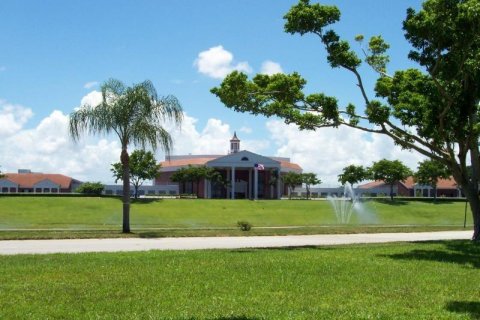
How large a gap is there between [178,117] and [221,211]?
1103 inches

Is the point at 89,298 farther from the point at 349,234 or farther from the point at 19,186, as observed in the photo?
the point at 19,186

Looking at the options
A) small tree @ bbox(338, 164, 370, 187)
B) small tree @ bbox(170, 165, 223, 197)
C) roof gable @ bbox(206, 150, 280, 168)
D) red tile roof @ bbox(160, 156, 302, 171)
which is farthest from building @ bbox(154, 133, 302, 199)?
small tree @ bbox(338, 164, 370, 187)

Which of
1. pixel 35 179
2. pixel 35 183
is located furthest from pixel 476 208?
pixel 35 179

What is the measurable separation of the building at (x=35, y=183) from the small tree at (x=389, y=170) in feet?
192

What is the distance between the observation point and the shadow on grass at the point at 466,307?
7895 millimetres

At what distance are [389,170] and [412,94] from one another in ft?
175

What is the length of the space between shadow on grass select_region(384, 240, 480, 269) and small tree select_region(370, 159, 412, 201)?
2179 inches

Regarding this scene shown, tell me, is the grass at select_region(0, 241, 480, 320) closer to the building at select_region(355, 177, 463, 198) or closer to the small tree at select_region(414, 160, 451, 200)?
the small tree at select_region(414, 160, 451, 200)

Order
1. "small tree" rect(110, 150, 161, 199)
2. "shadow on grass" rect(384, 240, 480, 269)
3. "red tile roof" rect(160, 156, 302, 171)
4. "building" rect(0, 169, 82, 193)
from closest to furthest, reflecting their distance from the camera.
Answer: "shadow on grass" rect(384, 240, 480, 269) < "small tree" rect(110, 150, 161, 199) < "building" rect(0, 169, 82, 193) < "red tile roof" rect(160, 156, 302, 171)

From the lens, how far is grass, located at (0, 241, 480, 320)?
25.3 feet

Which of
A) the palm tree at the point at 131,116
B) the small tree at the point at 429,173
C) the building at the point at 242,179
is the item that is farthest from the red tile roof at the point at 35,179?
the palm tree at the point at 131,116

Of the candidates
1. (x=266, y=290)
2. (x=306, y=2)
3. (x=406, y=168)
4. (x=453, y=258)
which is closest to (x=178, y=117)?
(x=306, y=2)

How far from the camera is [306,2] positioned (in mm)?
19453

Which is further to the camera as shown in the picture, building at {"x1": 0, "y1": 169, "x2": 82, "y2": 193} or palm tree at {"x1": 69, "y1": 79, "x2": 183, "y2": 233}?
building at {"x1": 0, "y1": 169, "x2": 82, "y2": 193}
